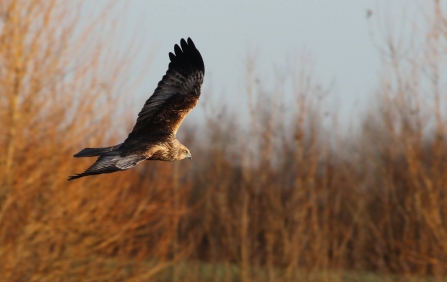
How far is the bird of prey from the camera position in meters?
5.86

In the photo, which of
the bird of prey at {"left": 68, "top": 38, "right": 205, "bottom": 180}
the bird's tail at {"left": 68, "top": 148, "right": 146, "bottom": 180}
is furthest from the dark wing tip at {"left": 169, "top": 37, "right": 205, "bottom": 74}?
the bird's tail at {"left": 68, "top": 148, "right": 146, "bottom": 180}

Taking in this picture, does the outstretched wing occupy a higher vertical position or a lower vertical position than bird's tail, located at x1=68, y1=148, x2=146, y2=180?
higher

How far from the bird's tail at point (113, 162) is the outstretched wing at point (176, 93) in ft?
3.65

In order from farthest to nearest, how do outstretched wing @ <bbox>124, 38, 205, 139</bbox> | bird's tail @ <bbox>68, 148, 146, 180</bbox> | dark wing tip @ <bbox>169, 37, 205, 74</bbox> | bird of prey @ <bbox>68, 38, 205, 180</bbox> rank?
dark wing tip @ <bbox>169, 37, 205, 74</bbox> < outstretched wing @ <bbox>124, 38, 205, 139</bbox> < bird of prey @ <bbox>68, 38, 205, 180</bbox> < bird's tail @ <bbox>68, 148, 146, 180</bbox>

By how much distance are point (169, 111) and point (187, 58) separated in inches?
21.8

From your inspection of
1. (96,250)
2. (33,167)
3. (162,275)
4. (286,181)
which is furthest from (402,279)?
(33,167)

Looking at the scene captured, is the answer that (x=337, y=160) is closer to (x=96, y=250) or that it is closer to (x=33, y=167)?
(x=96, y=250)

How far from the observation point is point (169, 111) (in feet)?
21.8

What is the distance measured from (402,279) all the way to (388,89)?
3689 mm

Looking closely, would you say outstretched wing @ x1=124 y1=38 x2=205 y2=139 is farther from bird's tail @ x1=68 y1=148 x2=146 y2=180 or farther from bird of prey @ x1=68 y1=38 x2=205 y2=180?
bird's tail @ x1=68 y1=148 x2=146 y2=180

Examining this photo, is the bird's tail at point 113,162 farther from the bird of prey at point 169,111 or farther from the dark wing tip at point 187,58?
the dark wing tip at point 187,58

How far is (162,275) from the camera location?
14844 millimetres

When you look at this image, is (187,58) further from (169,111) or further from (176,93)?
(169,111)

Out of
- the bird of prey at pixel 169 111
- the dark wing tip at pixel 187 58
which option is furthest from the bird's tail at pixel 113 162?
the dark wing tip at pixel 187 58
